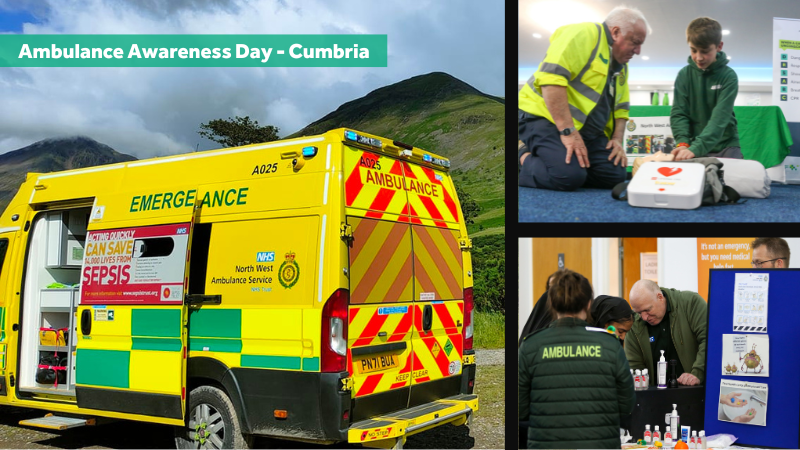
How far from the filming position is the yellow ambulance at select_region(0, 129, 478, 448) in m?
4.84

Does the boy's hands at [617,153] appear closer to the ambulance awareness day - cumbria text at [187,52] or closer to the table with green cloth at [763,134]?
the table with green cloth at [763,134]

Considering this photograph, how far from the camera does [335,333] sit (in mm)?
4777

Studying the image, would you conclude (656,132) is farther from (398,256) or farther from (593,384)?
(398,256)

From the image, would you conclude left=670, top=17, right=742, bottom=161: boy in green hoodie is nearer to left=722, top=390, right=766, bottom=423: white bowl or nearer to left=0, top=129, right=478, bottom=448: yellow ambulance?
left=722, top=390, right=766, bottom=423: white bowl

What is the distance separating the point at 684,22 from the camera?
346 cm

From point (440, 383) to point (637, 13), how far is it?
3341 mm

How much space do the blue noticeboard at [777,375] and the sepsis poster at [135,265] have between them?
3670 mm

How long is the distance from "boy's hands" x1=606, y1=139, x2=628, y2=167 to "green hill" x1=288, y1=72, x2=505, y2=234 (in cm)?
1452

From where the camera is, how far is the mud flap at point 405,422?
4832 mm

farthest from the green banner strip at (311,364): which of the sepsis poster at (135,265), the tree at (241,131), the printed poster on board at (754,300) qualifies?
the tree at (241,131)

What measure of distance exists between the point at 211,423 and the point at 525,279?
254 cm

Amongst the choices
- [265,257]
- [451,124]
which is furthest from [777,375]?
[451,124]

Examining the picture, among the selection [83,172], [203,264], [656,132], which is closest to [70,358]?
[83,172]

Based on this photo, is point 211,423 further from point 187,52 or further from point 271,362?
point 187,52
